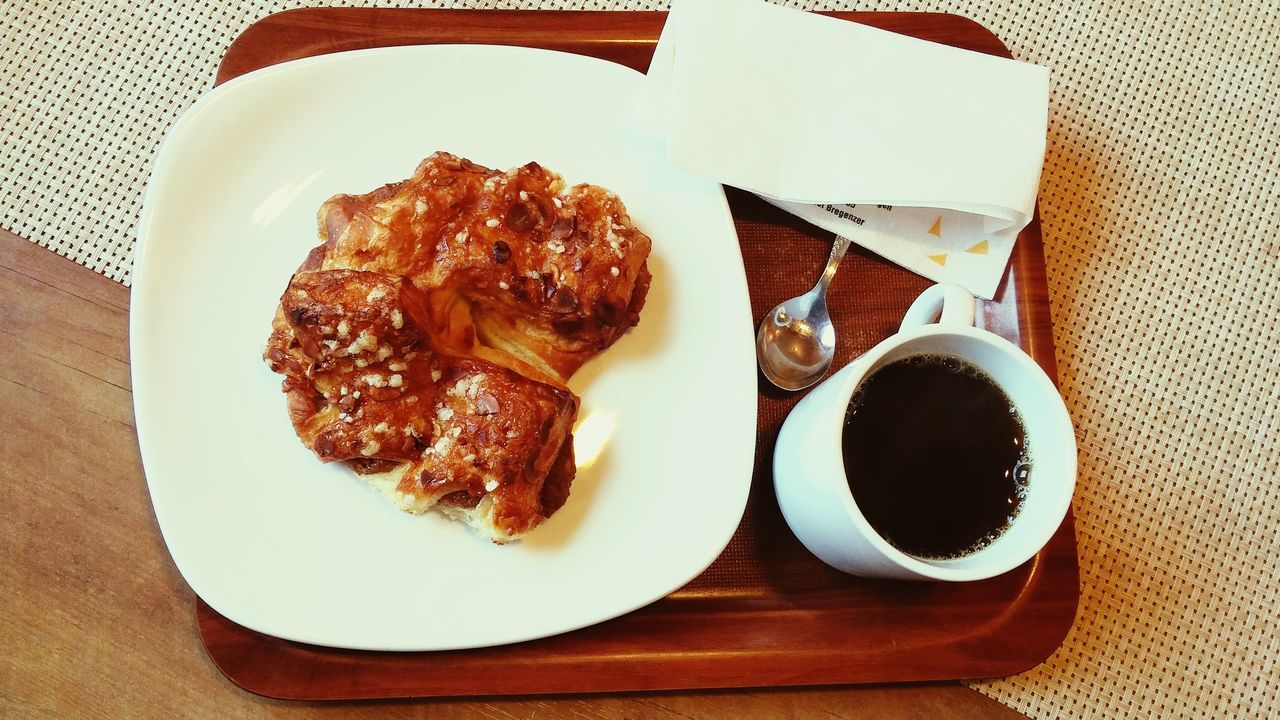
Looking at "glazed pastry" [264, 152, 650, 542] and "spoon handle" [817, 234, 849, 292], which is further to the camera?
"spoon handle" [817, 234, 849, 292]

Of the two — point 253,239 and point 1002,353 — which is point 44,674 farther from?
point 1002,353

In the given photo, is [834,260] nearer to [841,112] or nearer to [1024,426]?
[841,112]

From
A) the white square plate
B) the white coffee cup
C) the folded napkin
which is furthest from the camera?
the folded napkin

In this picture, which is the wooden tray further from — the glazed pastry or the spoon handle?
the glazed pastry

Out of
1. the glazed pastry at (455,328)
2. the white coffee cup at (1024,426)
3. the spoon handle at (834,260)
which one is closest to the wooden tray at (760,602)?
the spoon handle at (834,260)

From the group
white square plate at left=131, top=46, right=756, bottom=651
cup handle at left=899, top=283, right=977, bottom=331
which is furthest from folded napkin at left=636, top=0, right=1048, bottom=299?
cup handle at left=899, top=283, right=977, bottom=331

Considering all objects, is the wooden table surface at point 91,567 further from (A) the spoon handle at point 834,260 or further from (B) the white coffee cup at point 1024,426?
(A) the spoon handle at point 834,260

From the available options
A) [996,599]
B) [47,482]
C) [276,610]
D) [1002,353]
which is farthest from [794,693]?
[47,482]

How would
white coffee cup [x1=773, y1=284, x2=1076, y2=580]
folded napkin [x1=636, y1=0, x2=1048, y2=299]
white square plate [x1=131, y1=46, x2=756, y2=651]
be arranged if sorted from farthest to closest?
1. folded napkin [x1=636, y1=0, x2=1048, y2=299]
2. white square plate [x1=131, y1=46, x2=756, y2=651]
3. white coffee cup [x1=773, y1=284, x2=1076, y2=580]
